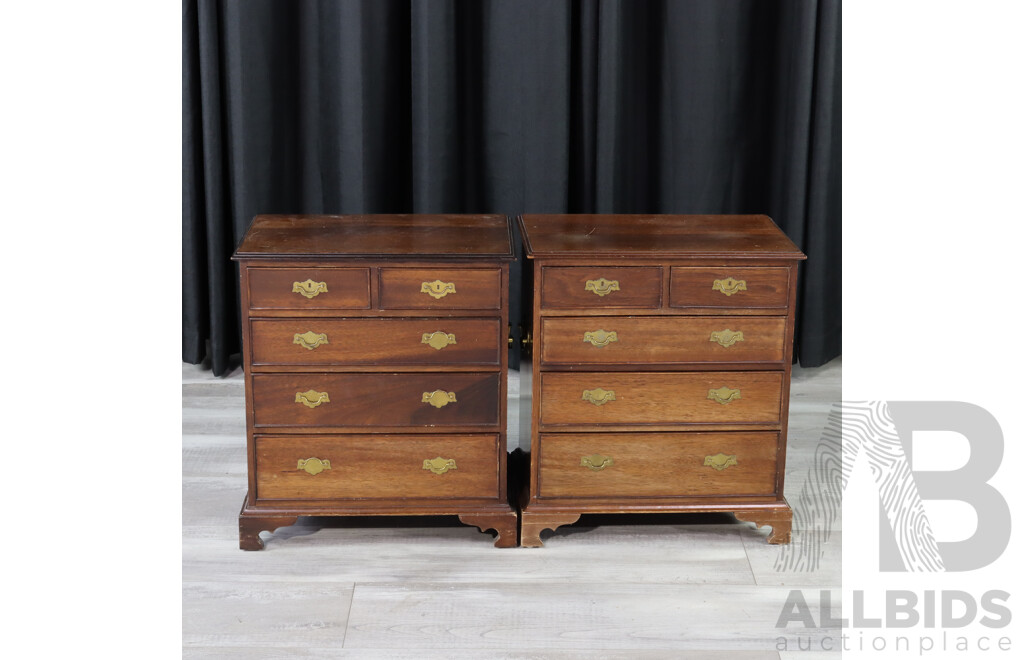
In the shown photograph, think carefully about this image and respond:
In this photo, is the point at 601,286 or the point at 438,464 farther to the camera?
the point at 438,464

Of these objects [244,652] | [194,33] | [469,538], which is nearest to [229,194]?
[194,33]

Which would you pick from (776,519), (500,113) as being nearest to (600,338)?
(776,519)

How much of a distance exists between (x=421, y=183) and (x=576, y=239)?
904mm

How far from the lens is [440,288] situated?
92.4 inches

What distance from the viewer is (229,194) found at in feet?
10.9

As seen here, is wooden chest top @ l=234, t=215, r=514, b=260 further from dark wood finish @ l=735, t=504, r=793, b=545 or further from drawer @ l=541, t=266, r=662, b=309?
dark wood finish @ l=735, t=504, r=793, b=545

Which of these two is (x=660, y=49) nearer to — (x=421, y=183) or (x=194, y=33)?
(x=421, y=183)

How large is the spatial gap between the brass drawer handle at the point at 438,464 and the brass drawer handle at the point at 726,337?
620mm

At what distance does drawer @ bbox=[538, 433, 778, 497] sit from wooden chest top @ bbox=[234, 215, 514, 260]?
0.45 m

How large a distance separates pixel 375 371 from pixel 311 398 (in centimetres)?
15

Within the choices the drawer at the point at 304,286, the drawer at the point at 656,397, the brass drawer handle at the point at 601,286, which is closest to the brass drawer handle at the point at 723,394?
the drawer at the point at 656,397

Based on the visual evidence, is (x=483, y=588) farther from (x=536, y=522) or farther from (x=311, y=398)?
(x=311, y=398)

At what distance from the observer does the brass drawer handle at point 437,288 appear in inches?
92.4

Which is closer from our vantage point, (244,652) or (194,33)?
(244,652)
